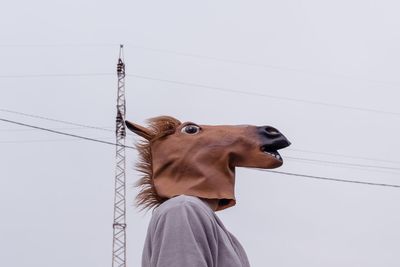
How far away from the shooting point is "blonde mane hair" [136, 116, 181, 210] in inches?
108

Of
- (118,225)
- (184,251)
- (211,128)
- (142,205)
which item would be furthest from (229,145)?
(118,225)

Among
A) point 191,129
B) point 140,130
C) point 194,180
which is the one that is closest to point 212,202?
point 194,180

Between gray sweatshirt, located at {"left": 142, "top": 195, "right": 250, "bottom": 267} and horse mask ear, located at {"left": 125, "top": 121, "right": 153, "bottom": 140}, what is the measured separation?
1.51 feet

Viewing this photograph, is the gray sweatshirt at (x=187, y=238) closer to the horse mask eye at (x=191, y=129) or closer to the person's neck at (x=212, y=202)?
the person's neck at (x=212, y=202)

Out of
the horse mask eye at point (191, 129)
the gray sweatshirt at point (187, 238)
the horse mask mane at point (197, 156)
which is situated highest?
the horse mask eye at point (191, 129)

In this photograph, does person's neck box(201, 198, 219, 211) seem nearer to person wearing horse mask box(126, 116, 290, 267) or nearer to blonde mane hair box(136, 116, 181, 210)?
person wearing horse mask box(126, 116, 290, 267)

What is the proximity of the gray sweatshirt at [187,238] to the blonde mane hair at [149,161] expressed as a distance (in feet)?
0.92

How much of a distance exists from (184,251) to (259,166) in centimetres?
65

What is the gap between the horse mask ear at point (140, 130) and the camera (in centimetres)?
285

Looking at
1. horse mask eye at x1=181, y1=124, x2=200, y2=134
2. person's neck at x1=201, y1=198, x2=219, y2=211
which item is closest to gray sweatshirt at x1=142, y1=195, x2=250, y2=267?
person's neck at x1=201, y1=198, x2=219, y2=211

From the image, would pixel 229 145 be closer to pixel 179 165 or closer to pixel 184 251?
pixel 179 165

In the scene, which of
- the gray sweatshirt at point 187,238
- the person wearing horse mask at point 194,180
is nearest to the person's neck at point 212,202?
the person wearing horse mask at point 194,180

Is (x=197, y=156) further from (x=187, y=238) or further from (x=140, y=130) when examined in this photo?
(x=187, y=238)

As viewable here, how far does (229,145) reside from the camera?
2.73 meters
